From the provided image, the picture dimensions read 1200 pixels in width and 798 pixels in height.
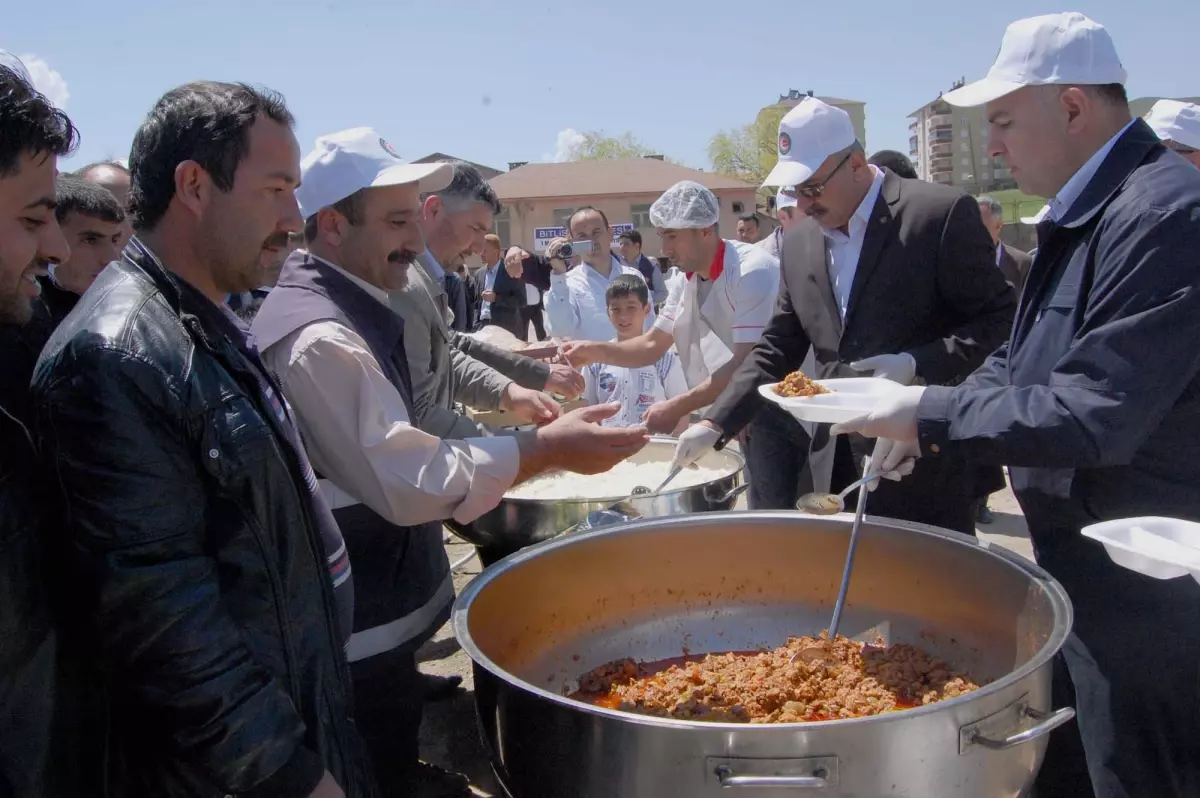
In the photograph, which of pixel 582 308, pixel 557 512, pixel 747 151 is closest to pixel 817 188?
pixel 557 512

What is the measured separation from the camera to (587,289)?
23.3ft

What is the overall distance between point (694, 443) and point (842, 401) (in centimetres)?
90

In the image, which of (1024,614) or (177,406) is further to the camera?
(1024,614)

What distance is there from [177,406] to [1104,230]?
1.80 meters

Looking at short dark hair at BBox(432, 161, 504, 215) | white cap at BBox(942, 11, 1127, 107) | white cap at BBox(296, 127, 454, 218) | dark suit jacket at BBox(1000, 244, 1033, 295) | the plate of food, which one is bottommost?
dark suit jacket at BBox(1000, 244, 1033, 295)

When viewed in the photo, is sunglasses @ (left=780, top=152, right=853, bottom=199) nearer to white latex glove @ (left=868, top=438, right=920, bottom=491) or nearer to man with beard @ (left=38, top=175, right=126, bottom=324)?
white latex glove @ (left=868, top=438, right=920, bottom=491)

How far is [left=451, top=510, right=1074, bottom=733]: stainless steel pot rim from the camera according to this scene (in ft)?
4.01

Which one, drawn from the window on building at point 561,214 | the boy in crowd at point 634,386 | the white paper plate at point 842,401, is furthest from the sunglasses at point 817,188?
the window on building at point 561,214

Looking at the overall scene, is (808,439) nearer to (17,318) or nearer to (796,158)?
(796,158)

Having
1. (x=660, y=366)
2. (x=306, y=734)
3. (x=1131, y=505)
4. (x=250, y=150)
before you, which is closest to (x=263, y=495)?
(x=306, y=734)

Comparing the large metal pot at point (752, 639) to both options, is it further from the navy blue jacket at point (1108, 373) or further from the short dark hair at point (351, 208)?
the short dark hair at point (351, 208)

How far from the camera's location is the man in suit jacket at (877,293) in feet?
8.82

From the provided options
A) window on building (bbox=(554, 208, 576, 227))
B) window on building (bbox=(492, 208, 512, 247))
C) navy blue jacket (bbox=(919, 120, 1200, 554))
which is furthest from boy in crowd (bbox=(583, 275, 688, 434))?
window on building (bbox=(492, 208, 512, 247))

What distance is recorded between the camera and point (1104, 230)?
183 centimetres
